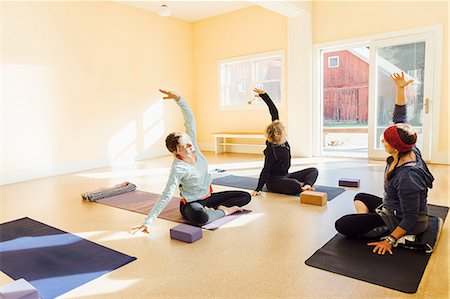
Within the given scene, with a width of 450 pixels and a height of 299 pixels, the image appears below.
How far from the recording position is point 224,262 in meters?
1.94

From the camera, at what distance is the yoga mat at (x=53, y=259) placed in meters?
1.79

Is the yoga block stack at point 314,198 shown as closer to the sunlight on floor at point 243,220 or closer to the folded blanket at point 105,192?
the sunlight on floor at point 243,220

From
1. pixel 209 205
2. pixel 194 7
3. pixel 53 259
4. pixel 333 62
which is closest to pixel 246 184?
pixel 209 205

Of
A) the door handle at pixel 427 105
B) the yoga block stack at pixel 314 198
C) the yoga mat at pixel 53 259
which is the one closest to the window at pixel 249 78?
the door handle at pixel 427 105

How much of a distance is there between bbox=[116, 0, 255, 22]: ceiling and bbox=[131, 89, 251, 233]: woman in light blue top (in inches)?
173

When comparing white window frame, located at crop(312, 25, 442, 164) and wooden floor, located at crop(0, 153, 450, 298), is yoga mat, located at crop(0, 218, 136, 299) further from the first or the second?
white window frame, located at crop(312, 25, 442, 164)

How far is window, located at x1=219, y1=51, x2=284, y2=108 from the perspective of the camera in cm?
664

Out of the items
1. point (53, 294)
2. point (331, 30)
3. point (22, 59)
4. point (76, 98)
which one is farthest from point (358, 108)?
point (53, 294)

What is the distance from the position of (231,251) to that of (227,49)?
19.0ft

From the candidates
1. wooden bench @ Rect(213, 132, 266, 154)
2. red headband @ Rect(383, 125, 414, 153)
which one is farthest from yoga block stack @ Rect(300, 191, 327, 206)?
wooden bench @ Rect(213, 132, 266, 154)

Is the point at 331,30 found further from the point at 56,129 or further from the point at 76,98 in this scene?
the point at 56,129

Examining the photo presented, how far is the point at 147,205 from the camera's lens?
321 cm

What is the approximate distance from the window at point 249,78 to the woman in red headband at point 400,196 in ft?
15.3

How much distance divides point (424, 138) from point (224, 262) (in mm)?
4494
